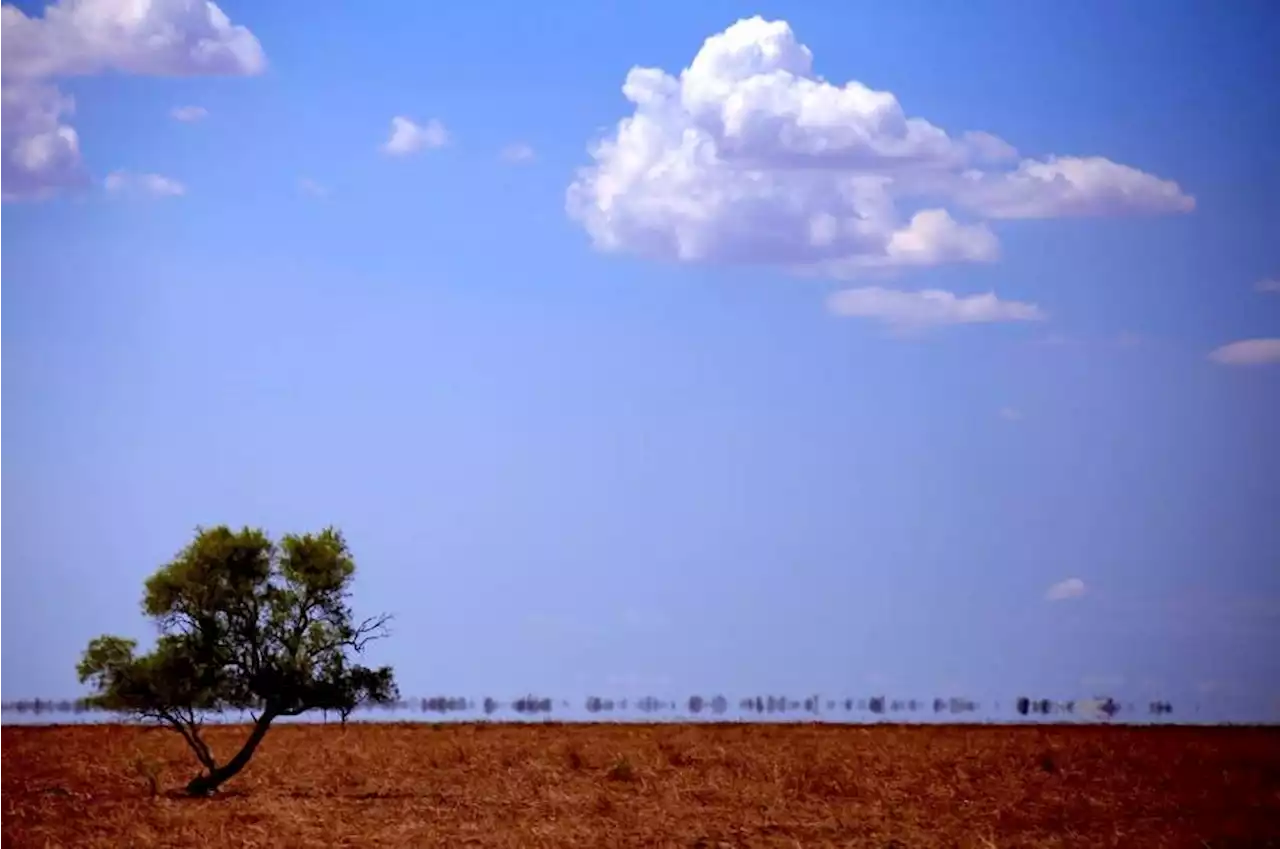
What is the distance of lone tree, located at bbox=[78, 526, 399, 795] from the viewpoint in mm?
37719

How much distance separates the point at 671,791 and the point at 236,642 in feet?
38.8

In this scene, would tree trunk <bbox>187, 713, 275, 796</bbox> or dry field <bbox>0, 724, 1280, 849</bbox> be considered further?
tree trunk <bbox>187, 713, 275, 796</bbox>

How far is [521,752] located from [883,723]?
64.5ft

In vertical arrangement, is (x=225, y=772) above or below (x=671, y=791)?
above

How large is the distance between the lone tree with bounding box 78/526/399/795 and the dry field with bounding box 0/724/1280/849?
245 centimetres

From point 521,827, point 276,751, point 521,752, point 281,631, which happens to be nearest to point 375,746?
point 276,751

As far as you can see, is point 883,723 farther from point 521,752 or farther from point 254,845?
point 254,845

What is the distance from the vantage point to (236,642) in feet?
125

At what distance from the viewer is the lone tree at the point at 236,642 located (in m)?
37.7

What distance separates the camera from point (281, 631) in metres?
38.2

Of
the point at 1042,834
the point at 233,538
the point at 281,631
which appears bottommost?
the point at 1042,834

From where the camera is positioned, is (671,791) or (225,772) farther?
(225,772)

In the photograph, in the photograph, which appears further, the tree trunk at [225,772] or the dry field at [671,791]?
the tree trunk at [225,772]

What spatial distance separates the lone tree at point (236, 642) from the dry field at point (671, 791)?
2448 millimetres
